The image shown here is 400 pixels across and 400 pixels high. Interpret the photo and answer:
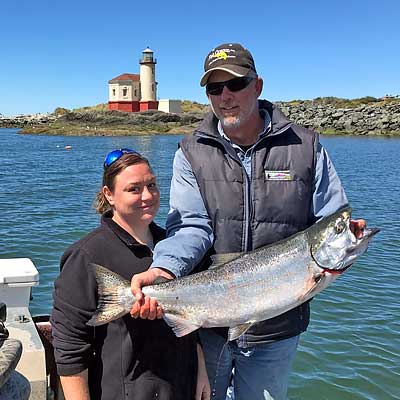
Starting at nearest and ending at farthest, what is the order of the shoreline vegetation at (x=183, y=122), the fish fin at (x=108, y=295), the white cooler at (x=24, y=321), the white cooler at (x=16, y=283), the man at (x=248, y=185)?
1. the fish fin at (x=108, y=295)
2. the man at (x=248, y=185)
3. the white cooler at (x=24, y=321)
4. the white cooler at (x=16, y=283)
5. the shoreline vegetation at (x=183, y=122)

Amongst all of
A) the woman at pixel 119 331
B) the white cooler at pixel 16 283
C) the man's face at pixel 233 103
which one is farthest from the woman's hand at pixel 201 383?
the white cooler at pixel 16 283

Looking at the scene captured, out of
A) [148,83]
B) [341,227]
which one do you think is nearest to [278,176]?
[341,227]

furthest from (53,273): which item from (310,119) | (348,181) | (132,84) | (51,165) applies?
(132,84)

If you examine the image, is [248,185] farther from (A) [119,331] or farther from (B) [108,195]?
(A) [119,331]

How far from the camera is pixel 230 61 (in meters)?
3.56

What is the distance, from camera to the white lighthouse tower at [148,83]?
95.2 m

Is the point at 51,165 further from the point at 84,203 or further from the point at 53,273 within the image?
the point at 53,273

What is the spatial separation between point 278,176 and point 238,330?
108cm

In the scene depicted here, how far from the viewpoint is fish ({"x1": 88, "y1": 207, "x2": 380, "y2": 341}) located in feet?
10.9

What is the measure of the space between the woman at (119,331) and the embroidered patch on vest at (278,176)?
0.81 meters

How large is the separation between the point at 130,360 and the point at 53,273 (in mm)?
8961

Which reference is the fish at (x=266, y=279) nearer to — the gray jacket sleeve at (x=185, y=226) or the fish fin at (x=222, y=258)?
the fish fin at (x=222, y=258)

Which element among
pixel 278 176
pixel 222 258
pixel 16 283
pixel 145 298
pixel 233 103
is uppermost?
pixel 233 103

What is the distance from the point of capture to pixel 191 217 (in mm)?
3654
